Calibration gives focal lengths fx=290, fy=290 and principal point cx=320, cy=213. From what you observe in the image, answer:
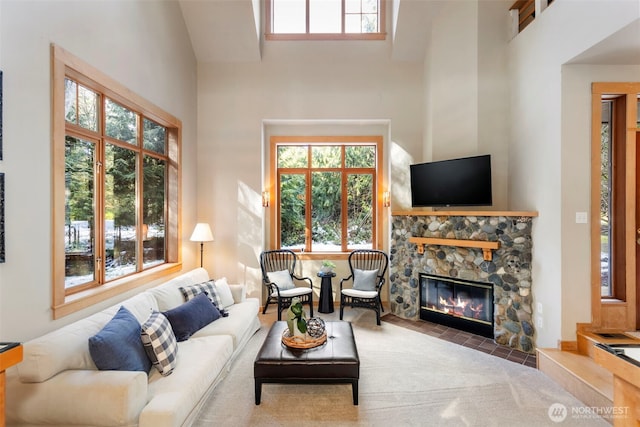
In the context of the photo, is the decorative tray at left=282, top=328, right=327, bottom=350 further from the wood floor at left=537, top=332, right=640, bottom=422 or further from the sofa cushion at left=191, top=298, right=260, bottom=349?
the wood floor at left=537, top=332, right=640, bottom=422

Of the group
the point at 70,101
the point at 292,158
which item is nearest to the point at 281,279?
the point at 292,158

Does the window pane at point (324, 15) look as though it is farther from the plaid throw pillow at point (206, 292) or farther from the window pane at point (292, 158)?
the plaid throw pillow at point (206, 292)

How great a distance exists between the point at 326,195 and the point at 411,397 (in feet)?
11.4

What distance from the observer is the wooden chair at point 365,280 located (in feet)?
14.1

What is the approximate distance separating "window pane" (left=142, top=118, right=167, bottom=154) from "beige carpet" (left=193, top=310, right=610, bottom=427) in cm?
296

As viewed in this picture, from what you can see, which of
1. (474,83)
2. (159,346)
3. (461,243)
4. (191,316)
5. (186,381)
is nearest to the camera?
(186,381)

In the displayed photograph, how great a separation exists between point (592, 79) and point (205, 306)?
187 inches

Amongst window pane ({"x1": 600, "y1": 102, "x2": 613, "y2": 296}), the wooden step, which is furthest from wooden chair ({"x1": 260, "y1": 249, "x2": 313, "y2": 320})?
window pane ({"x1": 600, "y1": 102, "x2": 613, "y2": 296})

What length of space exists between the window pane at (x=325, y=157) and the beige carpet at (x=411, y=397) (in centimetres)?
323

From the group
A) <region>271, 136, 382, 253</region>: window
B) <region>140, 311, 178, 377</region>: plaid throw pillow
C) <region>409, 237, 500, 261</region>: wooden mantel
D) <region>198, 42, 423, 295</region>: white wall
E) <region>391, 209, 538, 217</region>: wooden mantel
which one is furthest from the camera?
<region>271, 136, 382, 253</region>: window

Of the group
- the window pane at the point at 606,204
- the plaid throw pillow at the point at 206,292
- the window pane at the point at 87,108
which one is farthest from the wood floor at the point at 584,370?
the window pane at the point at 87,108

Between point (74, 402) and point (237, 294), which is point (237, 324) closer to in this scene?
point (237, 294)

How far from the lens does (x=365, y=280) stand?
4.53 m

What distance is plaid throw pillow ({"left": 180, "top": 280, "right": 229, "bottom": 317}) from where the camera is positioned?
3.33 m
